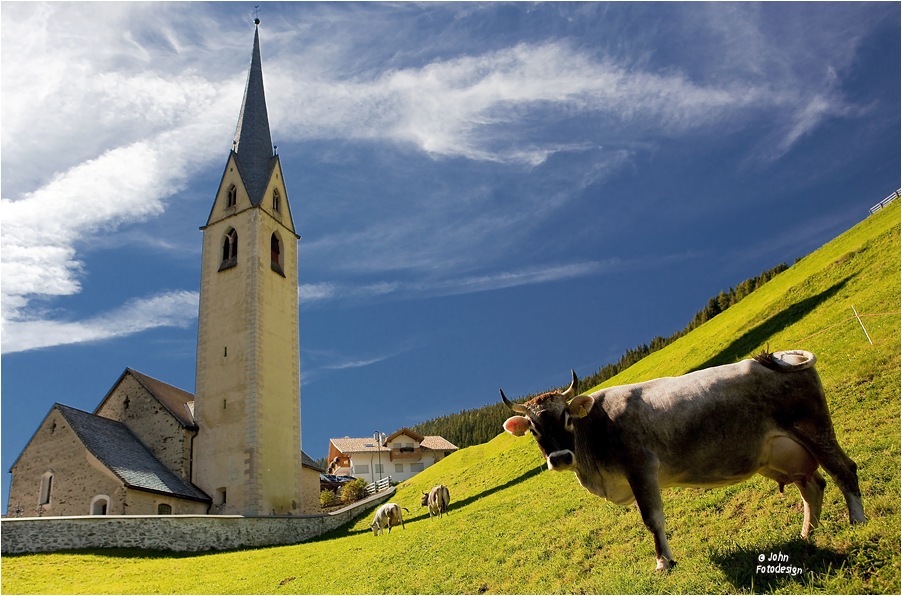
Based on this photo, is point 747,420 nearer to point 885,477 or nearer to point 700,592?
point 700,592

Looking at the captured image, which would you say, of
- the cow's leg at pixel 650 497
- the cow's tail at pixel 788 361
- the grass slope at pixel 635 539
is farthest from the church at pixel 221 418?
the cow's tail at pixel 788 361

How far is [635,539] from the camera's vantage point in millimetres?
10234

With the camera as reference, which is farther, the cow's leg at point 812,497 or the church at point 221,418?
the church at point 221,418

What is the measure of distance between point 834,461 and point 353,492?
49635 mm

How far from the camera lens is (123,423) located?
38.0 m

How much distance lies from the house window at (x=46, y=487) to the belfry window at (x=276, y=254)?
1826 cm

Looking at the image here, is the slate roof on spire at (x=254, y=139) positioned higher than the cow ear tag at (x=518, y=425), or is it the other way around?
the slate roof on spire at (x=254, y=139)

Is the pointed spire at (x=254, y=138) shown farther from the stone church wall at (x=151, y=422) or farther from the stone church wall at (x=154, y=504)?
the stone church wall at (x=154, y=504)

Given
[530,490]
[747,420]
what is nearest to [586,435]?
[747,420]

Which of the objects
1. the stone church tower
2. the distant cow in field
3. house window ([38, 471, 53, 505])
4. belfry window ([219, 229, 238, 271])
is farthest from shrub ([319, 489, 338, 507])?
the distant cow in field

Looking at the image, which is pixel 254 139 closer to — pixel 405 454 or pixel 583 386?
pixel 583 386

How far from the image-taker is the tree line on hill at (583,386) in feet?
191

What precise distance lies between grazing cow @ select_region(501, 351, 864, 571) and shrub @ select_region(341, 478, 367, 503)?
4763cm

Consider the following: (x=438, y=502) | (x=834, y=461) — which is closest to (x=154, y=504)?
(x=438, y=502)
